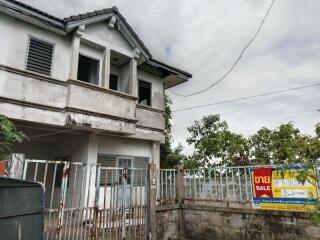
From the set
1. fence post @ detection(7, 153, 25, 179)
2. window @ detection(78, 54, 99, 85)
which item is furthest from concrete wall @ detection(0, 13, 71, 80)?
fence post @ detection(7, 153, 25, 179)

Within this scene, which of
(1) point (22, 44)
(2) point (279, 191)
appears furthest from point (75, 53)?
(2) point (279, 191)

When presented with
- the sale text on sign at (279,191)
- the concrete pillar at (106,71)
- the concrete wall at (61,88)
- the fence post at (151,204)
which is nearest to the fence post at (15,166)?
the concrete wall at (61,88)

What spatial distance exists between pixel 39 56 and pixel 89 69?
2.10 meters

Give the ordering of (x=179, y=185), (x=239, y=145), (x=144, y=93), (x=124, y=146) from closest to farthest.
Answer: (x=179, y=185)
(x=124, y=146)
(x=144, y=93)
(x=239, y=145)

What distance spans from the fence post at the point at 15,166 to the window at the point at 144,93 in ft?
23.7

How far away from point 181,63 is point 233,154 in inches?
270

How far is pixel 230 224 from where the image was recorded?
7.01 meters

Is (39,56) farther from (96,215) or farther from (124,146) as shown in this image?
(96,215)

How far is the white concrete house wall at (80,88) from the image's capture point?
7.69m

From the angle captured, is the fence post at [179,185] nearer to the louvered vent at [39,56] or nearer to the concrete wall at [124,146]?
the concrete wall at [124,146]

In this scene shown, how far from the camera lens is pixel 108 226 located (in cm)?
629

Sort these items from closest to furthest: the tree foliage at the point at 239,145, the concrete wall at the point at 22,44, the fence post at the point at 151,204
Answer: the fence post at the point at 151,204 < the concrete wall at the point at 22,44 < the tree foliage at the point at 239,145

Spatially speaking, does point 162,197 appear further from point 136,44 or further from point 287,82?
point 287,82

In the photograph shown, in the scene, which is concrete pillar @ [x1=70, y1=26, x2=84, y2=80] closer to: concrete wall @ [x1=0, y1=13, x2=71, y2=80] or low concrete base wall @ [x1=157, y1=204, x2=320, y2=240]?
concrete wall @ [x1=0, y1=13, x2=71, y2=80]
